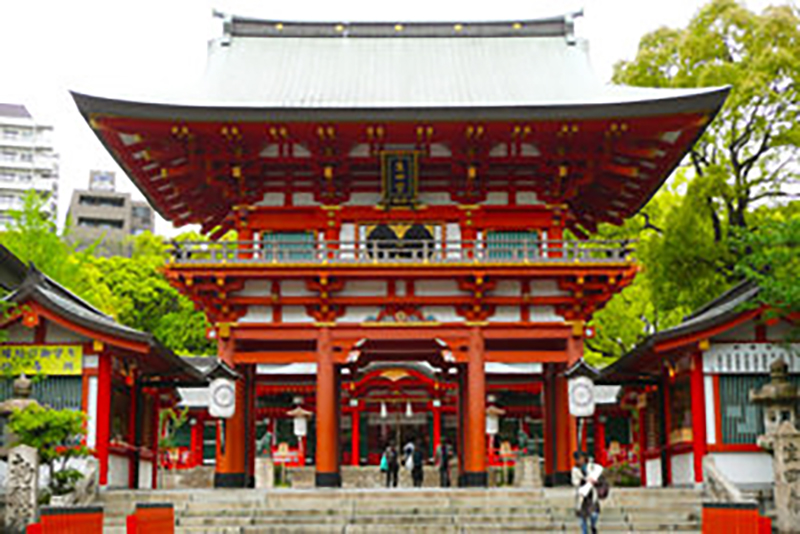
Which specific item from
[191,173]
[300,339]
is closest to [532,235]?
[300,339]

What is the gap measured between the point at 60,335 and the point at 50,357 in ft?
1.65

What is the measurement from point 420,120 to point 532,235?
170 inches

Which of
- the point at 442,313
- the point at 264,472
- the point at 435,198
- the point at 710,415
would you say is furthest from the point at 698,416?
the point at 264,472

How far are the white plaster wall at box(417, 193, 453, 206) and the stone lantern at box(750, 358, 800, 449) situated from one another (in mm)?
8774

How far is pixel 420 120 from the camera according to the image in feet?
76.9

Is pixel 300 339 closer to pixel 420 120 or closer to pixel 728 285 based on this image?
pixel 420 120

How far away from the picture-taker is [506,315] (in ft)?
81.8

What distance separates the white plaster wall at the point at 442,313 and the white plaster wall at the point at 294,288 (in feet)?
9.25

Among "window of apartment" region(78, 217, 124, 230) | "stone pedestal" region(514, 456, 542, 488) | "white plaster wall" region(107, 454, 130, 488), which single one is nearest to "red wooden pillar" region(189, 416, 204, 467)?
"stone pedestal" region(514, 456, 542, 488)

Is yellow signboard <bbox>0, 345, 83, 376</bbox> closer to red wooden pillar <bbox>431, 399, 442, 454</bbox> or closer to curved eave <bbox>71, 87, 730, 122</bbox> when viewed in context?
curved eave <bbox>71, 87, 730, 122</bbox>

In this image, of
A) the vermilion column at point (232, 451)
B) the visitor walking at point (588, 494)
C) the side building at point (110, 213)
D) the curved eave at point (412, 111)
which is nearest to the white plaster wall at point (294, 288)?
the vermilion column at point (232, 451)

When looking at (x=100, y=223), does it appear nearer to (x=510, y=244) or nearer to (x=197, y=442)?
(x=197, y=442)

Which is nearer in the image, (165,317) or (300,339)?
(300,339)

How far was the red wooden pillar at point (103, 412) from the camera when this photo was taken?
2188cm
